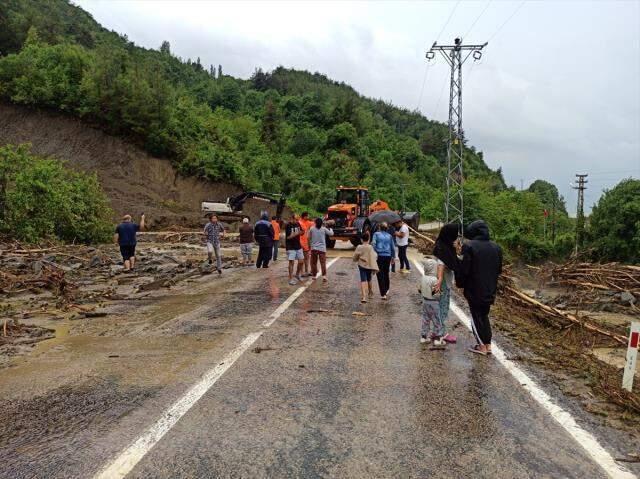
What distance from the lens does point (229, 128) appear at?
6606cm

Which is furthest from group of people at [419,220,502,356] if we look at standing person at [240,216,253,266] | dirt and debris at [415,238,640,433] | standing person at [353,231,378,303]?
standing person at [240,216,253,266]

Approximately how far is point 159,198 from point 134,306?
35137mm

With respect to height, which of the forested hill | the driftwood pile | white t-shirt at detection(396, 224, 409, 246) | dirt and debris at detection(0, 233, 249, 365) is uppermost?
the forested hill

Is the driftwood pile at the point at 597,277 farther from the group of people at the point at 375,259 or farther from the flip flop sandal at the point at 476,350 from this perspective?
the flip flop sandal at the point at 476,350

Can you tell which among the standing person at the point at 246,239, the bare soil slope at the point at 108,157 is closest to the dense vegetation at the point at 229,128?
the bare soil slope at the point at 108,157

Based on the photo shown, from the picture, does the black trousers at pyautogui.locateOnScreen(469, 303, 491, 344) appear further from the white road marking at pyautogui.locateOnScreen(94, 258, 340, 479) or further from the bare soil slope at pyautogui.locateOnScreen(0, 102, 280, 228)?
the bare soil slope at pyautogui.locateOnScreen(0, 102, 280, 228)

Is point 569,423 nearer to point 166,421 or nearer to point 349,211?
point 166,421

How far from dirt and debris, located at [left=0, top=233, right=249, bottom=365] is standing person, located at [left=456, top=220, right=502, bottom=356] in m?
6.64

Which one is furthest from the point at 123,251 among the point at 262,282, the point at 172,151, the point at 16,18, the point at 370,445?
the point at 16,18

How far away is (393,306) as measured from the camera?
10.9m

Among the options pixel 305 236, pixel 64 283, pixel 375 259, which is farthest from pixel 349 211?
pixel 64 283

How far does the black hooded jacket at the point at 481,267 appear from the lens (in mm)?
7180

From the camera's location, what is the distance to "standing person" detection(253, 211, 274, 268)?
657 inches

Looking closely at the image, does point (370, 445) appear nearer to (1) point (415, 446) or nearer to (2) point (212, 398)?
(1) point (415, 446)
